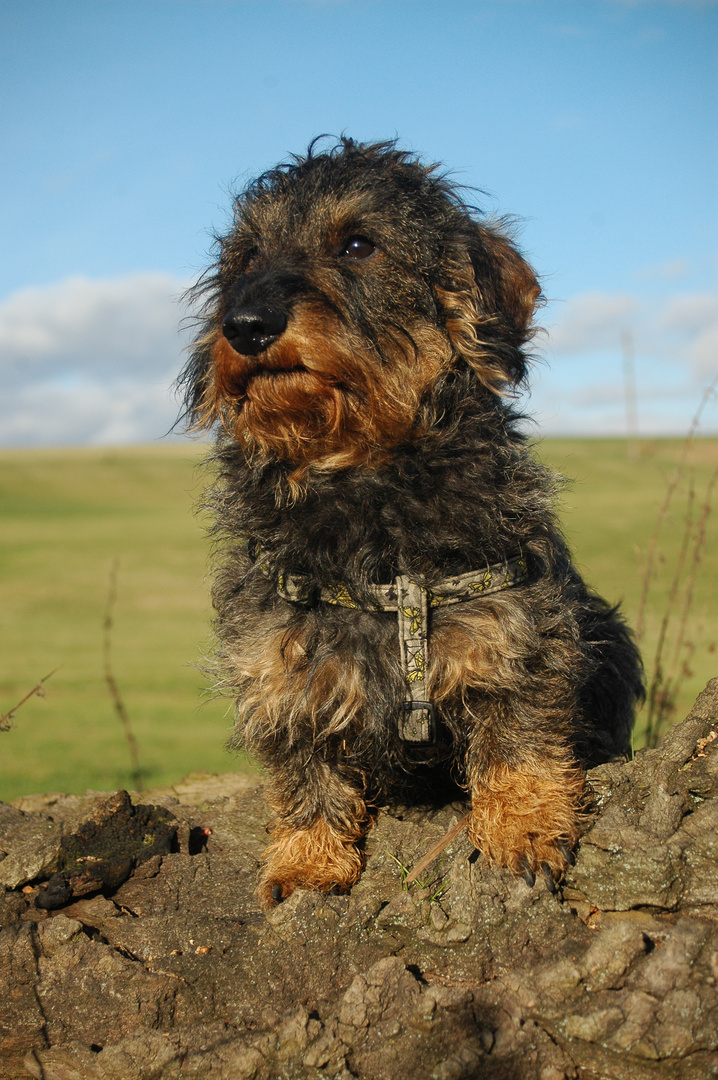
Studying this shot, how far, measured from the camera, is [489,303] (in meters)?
3.23

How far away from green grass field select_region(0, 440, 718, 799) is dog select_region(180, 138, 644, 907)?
618 millimetres

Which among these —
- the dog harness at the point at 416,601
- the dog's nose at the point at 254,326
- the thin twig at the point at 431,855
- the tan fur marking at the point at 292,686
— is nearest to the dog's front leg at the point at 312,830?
the tan fur marking at the point at 292,686

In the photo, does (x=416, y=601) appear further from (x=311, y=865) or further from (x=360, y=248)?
(x=360, y=248)

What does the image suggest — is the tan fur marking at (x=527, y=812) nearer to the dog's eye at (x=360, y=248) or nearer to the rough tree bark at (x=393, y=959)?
the rough tree bark at (x=393, y=959)

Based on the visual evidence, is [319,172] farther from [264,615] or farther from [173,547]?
[173,547]

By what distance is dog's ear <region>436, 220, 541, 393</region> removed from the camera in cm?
319

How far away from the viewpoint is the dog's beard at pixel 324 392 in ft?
9.50

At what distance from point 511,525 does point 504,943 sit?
1403mm

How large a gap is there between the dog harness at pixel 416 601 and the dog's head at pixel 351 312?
1.60ft

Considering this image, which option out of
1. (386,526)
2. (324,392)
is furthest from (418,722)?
(324,392)

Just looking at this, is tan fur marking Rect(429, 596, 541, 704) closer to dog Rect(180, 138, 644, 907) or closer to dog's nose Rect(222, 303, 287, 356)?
dog Rect(180, 138, 644, 907)

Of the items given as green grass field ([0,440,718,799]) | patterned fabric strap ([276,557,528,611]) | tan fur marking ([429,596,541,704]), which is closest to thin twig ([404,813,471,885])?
tan fur marking ([429,596,541,704])

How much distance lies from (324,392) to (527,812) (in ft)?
5.31

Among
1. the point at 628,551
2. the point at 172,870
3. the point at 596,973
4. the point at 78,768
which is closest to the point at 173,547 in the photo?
→ the point at 628,551
